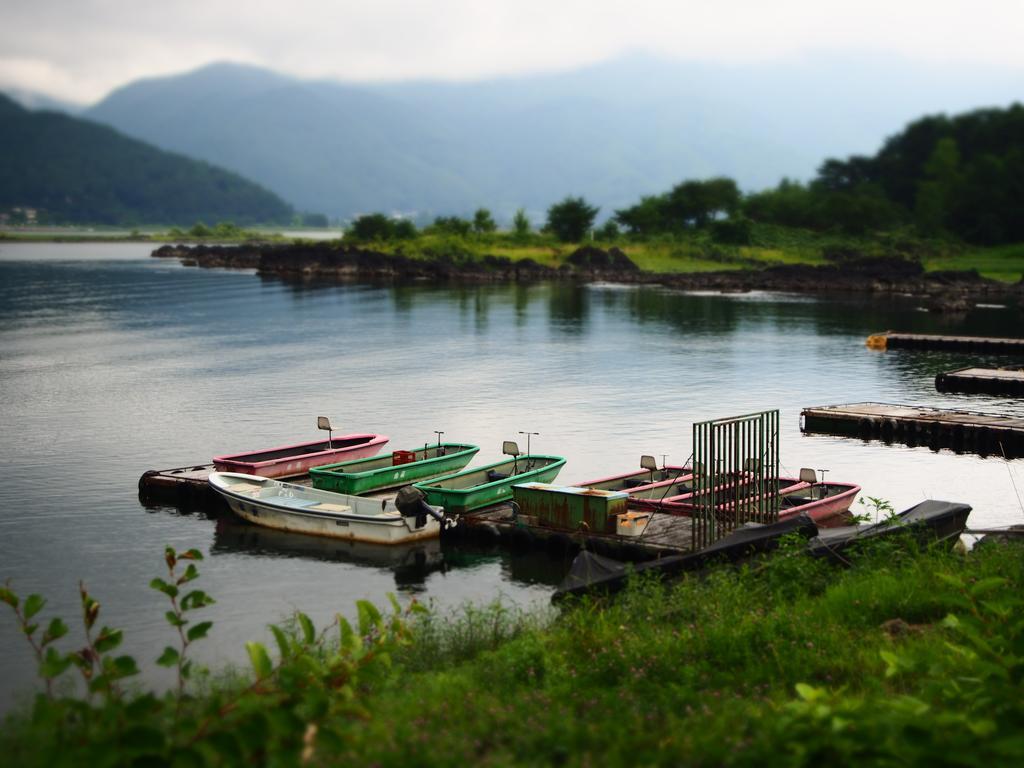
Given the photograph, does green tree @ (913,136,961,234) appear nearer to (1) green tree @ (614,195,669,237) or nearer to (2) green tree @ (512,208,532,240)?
(1) green tree @ (614,195,669,237)

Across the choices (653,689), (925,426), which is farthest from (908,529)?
(925,426)

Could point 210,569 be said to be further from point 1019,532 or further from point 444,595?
point 1019,532

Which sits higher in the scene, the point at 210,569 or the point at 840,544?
the point at 840,544

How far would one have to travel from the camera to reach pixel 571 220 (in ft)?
555

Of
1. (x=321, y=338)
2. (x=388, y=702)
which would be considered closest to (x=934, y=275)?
(x=321, y=338)

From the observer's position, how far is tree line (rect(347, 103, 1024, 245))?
161125 millimetres

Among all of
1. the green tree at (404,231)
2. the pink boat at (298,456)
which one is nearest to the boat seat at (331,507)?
the pink boat at (298,456)

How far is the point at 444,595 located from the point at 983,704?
53.5 feet

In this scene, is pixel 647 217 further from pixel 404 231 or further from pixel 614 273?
pixel 404 231

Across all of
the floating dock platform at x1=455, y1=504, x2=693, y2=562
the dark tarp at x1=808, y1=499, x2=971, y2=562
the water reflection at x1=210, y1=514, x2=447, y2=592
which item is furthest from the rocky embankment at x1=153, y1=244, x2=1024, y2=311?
the water reflection at x1=210, y1=514, x2=447, y2=592

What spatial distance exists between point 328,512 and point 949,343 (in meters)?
52.7

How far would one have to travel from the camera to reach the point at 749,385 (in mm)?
55719

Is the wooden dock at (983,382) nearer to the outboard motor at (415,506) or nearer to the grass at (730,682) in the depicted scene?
the outboard motor at (415,506)

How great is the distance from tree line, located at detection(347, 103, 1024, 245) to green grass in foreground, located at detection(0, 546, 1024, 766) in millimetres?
147940
